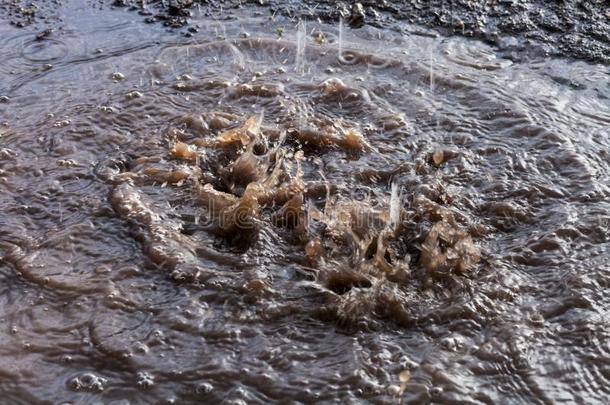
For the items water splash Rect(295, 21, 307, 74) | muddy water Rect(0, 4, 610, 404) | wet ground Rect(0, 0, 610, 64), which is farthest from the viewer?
wet ground Rect(0, 0, 610, 64)

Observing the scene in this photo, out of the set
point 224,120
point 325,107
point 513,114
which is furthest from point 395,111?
point 224,120

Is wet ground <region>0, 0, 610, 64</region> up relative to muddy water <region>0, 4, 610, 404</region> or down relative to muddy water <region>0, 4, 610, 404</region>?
up

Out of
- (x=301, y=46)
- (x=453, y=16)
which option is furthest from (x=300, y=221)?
(x=453, y=16)

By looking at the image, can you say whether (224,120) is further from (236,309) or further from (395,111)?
(236,309)

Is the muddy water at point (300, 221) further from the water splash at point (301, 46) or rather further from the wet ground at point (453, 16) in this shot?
the wet ground at point (453, 16)

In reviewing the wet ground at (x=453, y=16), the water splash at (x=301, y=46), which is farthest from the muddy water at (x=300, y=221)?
the wet ground at (x=453, y=16)

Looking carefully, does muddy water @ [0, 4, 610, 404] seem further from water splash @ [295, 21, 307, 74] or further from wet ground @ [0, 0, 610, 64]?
wet ground @ [0, 0, 610, 64]

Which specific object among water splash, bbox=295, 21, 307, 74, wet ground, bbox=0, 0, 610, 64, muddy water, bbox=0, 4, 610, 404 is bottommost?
muddy water, bbox=0, 4, 610, 404

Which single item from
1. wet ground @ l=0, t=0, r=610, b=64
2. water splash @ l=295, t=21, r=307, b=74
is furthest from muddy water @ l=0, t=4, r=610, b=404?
wet ground @ l=0, t=0, r=610, b=64

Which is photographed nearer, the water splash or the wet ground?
the water splash
